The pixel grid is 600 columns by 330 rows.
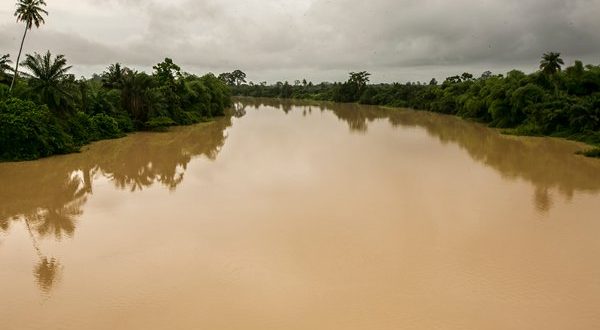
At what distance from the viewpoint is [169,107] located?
1585 inches

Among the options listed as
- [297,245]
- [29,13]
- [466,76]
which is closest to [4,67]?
[29,13]

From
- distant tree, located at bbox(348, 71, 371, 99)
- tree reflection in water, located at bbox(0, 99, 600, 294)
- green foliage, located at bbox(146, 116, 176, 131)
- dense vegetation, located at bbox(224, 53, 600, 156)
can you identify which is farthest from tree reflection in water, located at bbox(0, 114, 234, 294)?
distant tree, located at bbox(348, 71, 371, 99)

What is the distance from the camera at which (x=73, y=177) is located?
65.0 feet

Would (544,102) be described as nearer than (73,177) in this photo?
No

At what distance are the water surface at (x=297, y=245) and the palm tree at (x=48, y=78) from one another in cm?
382

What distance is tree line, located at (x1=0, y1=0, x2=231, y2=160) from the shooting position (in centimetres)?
2241

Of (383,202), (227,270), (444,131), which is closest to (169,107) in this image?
(444,131)

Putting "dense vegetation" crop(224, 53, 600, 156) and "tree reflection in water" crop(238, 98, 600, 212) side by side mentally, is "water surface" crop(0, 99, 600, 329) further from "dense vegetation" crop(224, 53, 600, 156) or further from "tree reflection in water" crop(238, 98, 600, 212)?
"dense vegetation" crop(224, 53, 600, 156)

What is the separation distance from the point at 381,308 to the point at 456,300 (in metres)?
1.43

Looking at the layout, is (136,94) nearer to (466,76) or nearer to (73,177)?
(73,177)

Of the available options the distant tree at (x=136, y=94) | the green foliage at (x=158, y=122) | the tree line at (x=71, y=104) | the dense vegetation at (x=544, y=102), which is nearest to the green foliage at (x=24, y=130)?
the tree line at (x=71, y=104)

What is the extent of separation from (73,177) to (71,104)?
23.6 ft

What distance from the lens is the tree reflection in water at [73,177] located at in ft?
42.8

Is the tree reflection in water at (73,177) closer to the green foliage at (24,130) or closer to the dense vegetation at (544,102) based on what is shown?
the green foliage at (24,130)
